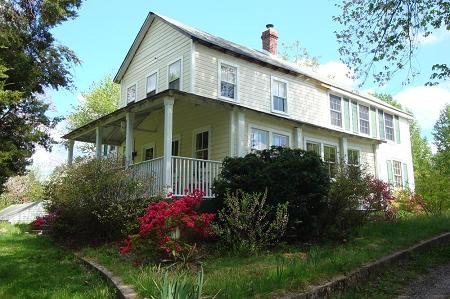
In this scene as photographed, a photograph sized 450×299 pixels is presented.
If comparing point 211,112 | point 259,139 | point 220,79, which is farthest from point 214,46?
point 259,139

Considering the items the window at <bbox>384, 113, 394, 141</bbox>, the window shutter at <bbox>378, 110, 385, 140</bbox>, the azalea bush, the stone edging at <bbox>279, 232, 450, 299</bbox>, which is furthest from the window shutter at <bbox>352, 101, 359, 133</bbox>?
the azalea bush

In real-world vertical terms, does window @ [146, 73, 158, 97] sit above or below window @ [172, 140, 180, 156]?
above

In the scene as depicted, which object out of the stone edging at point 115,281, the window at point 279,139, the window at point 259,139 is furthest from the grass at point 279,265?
the window at point 279,139

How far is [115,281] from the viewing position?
6.71 m

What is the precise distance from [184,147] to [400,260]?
9.95 meters

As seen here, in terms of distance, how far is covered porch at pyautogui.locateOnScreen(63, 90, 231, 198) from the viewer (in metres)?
11.7

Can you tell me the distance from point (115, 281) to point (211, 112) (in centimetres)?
957

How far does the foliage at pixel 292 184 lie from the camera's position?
32.8ft

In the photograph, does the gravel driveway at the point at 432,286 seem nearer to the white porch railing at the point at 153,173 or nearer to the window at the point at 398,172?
the white porch railing at the point at 153,173

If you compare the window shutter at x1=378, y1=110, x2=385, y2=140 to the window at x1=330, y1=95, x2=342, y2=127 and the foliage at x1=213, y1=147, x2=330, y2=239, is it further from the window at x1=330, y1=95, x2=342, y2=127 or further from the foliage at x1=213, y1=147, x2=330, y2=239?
the foliage at x1=213, y1=147, x2=330, y2=239

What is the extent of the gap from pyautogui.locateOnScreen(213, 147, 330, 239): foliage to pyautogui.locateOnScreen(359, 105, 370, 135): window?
13032mm

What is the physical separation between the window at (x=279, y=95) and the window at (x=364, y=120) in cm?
587

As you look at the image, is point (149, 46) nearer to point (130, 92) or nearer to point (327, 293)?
point (130, 92)

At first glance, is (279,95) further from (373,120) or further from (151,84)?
(373,120)
